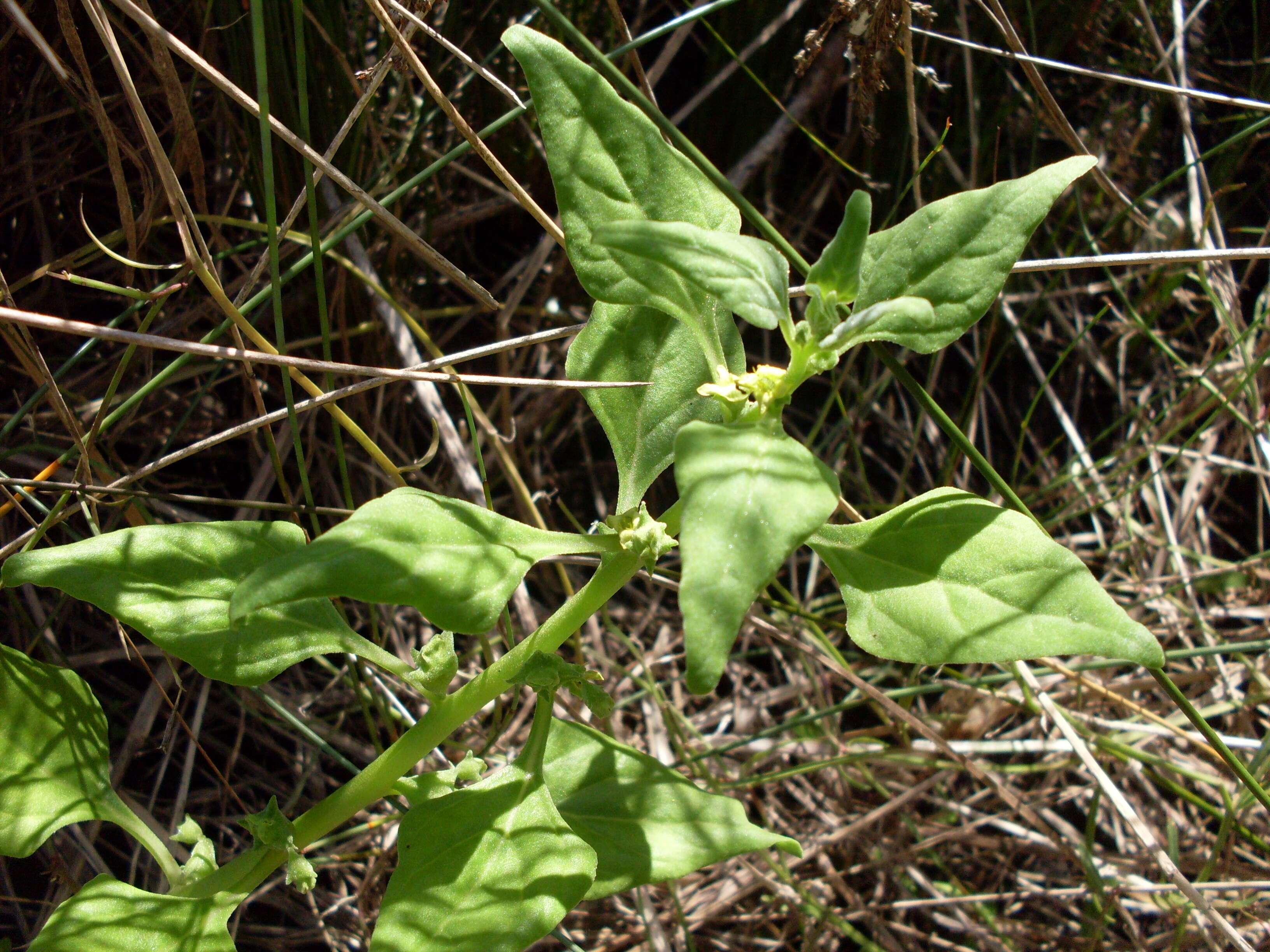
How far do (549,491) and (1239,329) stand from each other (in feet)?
5.41

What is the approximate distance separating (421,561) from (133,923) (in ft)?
2.04

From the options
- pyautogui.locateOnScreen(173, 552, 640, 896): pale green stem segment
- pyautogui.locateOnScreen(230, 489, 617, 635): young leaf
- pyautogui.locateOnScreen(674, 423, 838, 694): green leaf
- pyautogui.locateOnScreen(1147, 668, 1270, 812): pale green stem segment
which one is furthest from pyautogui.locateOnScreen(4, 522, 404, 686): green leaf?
pyautogui.locateOnScreen(1147, 668, 1270, 812): pale green stem segment

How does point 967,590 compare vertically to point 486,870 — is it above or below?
above

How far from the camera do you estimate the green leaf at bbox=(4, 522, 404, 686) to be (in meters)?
1.21

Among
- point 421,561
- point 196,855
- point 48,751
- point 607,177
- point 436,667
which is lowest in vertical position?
point 196,855

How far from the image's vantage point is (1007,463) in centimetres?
248

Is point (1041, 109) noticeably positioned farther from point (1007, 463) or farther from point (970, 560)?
point (970, 560)

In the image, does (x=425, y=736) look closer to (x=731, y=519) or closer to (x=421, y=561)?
(x=421, y=561)

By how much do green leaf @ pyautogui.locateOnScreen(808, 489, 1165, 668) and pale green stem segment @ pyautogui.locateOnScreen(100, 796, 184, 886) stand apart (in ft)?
3.12

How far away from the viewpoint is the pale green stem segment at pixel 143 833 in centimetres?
132

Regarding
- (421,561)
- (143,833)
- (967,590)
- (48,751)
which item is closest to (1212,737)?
(967,590)

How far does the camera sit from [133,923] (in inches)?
48.0

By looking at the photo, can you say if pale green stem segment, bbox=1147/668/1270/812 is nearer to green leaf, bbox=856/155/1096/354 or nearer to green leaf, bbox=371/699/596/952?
green leaf, bbox=856/155/1096/354

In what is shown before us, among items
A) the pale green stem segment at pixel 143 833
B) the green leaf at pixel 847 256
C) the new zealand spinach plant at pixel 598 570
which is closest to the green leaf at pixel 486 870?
the new zealand spinach plant at pixel 598 570
